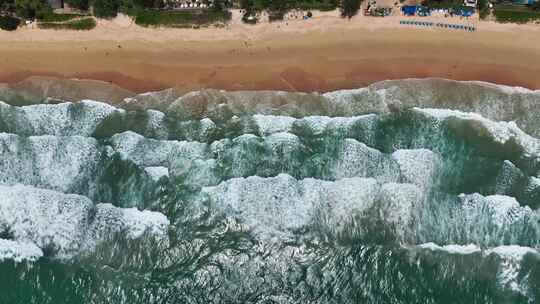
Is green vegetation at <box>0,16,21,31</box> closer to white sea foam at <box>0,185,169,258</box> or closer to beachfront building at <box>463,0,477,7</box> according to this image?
white sea foam at <box>0,185,169,258</box>

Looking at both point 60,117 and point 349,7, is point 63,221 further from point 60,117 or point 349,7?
point 349,7

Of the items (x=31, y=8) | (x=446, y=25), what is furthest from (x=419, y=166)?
(x=31, y=8)

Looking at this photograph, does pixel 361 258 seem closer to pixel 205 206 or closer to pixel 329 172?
pixel 329 172

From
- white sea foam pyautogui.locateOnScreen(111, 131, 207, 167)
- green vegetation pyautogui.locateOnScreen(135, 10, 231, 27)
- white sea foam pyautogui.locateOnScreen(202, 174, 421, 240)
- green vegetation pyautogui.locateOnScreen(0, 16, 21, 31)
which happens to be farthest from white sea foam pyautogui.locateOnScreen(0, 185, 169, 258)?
green vegetation pyautogui.locateOnScreen(135, 10, 231, 27)

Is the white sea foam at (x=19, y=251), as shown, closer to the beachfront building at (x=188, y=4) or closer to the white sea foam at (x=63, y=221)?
the white sea foam at (x=63, y=221)

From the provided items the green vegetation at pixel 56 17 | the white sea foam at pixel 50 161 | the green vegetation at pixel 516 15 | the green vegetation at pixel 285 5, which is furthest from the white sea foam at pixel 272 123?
the green vegetation at pixel 516 15
